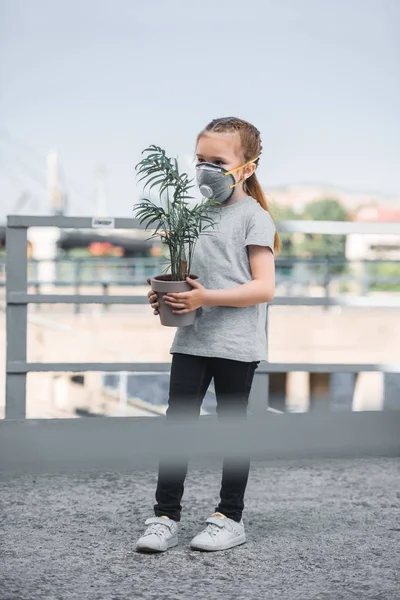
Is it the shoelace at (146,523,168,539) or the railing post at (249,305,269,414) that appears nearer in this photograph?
the shoelace at (146,523,168,539)

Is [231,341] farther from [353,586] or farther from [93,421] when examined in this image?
[93,421]

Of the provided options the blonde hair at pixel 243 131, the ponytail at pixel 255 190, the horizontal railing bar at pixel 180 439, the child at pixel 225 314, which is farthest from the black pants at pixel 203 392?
the horizontal railing bar at pixel 180 439

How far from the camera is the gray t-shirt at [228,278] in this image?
7.99ft

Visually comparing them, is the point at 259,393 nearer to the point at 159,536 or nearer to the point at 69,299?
the point at 69,299

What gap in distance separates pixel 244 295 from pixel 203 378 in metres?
0.28

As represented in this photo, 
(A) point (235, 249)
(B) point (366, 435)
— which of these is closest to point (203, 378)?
(A) point (235, 249)

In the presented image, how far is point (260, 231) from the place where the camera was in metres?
2.44

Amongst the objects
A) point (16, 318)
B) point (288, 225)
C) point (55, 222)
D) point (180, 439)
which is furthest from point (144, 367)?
point (180, 439)

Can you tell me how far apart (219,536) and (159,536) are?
0.17 metres

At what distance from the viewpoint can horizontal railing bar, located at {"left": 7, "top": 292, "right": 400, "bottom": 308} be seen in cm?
374

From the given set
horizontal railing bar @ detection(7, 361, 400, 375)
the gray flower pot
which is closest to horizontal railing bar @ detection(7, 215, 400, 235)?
horizontal railing bar @ detection(7, 361, 400, 375)

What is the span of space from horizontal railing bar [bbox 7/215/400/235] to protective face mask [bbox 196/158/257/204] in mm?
1144

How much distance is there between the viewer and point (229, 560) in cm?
239

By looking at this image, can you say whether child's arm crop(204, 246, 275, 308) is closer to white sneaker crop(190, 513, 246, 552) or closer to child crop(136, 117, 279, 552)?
child crop(136, 117, 279, 552)
